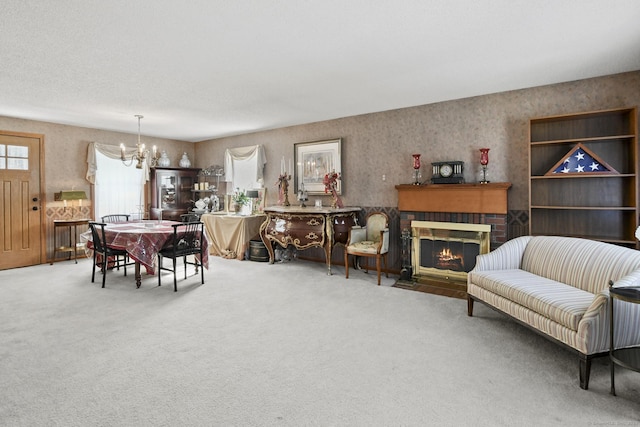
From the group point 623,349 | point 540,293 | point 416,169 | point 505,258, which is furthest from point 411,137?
point 623,349

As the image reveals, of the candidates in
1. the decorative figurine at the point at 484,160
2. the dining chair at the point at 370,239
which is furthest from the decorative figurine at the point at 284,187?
the decorative figurine at the point at 484,160

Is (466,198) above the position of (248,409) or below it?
above

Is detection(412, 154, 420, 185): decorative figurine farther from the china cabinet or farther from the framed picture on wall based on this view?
the china cabinet

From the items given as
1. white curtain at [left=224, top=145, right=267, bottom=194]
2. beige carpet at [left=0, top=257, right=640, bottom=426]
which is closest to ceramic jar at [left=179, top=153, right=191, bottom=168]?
white curtain at [left=224, top=145, right=267, bottom=194]

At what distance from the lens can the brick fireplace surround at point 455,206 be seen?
406cm

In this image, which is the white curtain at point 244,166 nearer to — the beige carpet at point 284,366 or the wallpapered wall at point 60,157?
the wallpapered wall at point 60,157

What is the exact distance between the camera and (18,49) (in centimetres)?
291

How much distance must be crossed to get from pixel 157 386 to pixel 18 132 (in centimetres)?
571

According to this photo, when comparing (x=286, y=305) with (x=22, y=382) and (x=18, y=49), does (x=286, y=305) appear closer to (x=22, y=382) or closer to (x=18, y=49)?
(x=22, y=382)

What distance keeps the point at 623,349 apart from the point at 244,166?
631 centimetres

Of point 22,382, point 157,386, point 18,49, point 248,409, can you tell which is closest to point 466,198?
point 248,409

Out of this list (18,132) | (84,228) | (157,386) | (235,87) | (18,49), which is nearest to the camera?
(157,386)

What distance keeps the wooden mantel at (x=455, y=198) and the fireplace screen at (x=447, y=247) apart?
21cm

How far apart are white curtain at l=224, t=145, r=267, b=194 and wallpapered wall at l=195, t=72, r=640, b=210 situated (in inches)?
25.7
